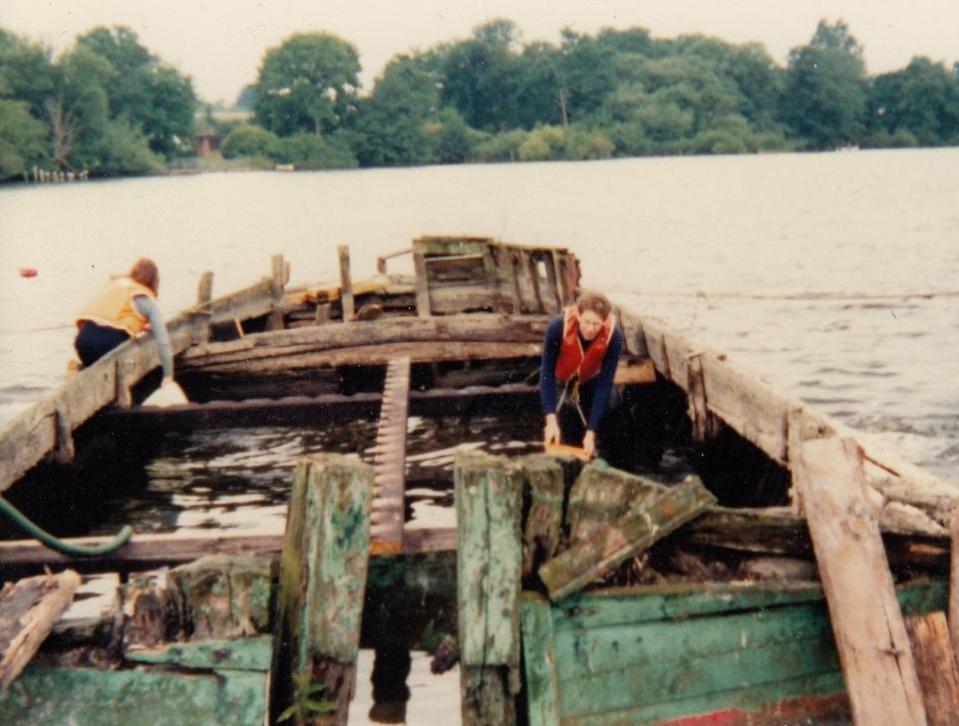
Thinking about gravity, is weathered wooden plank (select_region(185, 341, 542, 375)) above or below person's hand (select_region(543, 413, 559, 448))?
below

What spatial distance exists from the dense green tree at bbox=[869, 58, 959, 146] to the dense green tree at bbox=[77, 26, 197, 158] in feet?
256

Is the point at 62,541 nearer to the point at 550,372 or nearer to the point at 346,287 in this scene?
the point at 550,372

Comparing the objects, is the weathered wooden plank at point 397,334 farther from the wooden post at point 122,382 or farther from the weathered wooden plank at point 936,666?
the weathered wooden plank at point 936,666

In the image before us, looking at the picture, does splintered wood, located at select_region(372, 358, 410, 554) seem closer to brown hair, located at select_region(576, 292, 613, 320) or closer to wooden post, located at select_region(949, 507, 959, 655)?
brown hair, located at select_region(576, 292, 613, 320)

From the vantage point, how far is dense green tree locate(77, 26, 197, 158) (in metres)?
113

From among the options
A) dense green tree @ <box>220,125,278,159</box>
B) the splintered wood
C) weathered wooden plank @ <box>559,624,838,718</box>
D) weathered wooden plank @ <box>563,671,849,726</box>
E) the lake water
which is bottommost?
the lake water

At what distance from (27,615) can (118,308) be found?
5.88 meters

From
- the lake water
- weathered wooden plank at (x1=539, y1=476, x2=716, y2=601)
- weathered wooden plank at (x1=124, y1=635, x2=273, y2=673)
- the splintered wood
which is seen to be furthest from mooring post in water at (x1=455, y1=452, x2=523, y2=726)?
the lake water

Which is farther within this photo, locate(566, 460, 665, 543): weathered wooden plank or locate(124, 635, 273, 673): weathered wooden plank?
locate(566, 460, 665, 543): weathered wooden plank

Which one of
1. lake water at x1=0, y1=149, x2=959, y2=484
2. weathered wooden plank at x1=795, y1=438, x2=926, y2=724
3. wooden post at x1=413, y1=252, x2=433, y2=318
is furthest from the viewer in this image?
lake water at x1=0, y1=149, x2=959, y2=484

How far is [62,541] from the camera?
13.2 feet

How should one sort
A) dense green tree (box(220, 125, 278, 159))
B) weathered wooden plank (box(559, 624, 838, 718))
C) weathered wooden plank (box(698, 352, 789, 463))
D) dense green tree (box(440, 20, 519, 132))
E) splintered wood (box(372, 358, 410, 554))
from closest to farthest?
1. weathered wooden plank (box(559, 624, 838, 718))
2. splintered wood (box(372, 358, 410, 554))
3. weathered wooden plank (box(698, 352, 789, 463))
4. dense green tree (box(220, 125, 278, 159))
5. dense green tree (box(440, 20, 519, 132))

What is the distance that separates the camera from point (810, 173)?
77.9 metres

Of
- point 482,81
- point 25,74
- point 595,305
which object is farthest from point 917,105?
point 595,305
